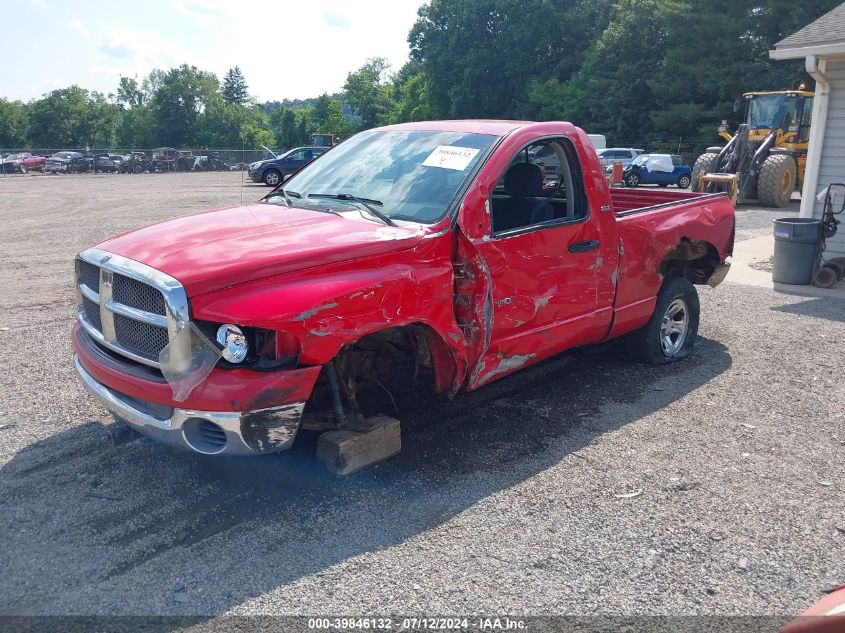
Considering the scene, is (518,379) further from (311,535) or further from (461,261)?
(311,535)

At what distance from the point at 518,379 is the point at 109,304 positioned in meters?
3.28

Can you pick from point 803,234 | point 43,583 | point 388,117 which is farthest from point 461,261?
point 388,117

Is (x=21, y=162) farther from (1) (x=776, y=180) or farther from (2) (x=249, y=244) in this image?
(2) (x=249, y=244)

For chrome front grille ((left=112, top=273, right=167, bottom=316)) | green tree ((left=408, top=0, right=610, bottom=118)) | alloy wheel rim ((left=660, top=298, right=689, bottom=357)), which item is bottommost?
alloy wheel rim ((left=660, top=298, right=689, bottom=357))

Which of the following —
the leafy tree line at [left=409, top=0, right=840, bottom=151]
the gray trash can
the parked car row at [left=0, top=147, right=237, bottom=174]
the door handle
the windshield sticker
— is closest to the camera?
the windshield sticker

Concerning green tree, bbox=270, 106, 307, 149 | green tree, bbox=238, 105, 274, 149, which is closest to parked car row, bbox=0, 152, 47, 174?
green tree, bbox=238, 105, 274, 149

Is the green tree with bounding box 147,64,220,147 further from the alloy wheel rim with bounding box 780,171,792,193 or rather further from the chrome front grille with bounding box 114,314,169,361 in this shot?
the chrome front grille with bounding box 114,314,169,361

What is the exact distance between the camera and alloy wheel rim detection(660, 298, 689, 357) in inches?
257

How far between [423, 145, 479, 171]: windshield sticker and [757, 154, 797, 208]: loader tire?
703 inches

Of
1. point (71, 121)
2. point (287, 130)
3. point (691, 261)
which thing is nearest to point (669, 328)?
point (691, 261)

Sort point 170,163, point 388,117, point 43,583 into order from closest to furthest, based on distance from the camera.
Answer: point 43,583, point 170,163, point 388,117

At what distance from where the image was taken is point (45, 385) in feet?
18.7

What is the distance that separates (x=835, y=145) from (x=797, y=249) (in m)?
2.52

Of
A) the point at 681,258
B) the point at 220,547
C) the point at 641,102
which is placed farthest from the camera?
the point at 641,102
